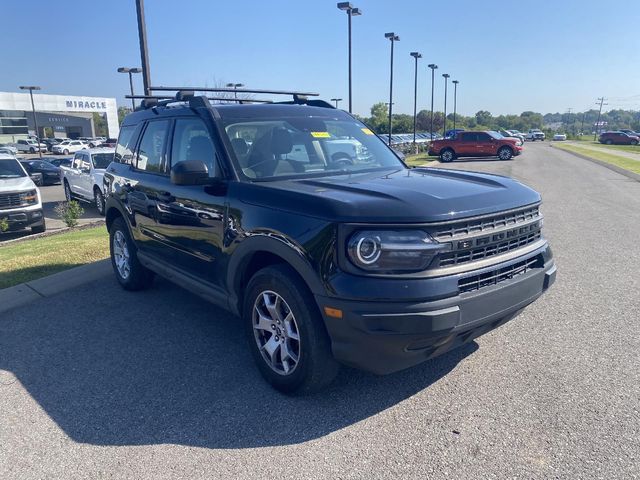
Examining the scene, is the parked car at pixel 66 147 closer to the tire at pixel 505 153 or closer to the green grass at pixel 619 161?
the tire at pixel 505 153

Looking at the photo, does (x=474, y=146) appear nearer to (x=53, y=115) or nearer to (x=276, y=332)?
(x=276, y=332)

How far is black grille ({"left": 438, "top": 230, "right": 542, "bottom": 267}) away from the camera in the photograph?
302 cm

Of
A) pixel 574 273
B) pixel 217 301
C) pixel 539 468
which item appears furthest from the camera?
pixel 574 273

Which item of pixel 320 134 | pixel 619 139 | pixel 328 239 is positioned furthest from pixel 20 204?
pixel 619 139

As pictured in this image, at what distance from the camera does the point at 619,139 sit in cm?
6372

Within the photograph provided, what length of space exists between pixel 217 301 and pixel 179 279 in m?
0.71

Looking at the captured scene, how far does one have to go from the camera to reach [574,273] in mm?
6121

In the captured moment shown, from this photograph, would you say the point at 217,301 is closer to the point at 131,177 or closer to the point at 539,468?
the point at 131,177

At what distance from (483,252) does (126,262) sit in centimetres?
420

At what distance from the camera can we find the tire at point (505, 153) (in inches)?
1169

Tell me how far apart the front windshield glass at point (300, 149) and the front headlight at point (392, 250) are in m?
1.25

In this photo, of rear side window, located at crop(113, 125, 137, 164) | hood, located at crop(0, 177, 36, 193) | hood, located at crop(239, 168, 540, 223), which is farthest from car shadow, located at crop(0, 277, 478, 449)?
hood, located at crop(0, 177, 36, 193)

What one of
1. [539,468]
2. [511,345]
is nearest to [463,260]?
[539,468]

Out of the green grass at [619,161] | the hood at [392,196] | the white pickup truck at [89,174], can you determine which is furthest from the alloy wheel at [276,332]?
the green grass at [619,161]
